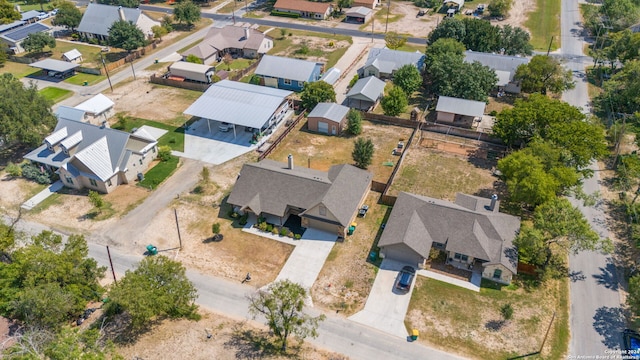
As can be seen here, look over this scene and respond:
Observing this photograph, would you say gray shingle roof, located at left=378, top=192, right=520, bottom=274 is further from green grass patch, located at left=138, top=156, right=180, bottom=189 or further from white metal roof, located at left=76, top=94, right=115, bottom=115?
white metal roof, located at left=76, top=94, right=115, bottom=115

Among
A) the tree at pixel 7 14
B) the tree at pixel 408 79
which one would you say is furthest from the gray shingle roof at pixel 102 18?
the tree at pixel 408 79

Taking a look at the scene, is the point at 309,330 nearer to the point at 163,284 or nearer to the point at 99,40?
the point at 163,284

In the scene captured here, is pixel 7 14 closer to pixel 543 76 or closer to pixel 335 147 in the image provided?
pixel 335 147

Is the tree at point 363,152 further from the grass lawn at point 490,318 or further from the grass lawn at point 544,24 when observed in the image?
the grass lawn at point 544,24

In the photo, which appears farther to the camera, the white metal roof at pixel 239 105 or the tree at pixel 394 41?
the tree at pixel 394 41

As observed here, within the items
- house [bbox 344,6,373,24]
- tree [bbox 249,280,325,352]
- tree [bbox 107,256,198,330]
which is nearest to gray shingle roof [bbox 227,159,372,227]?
tree [bbox 107,256,198,330]

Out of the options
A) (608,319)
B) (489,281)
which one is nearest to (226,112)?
(489,281)
